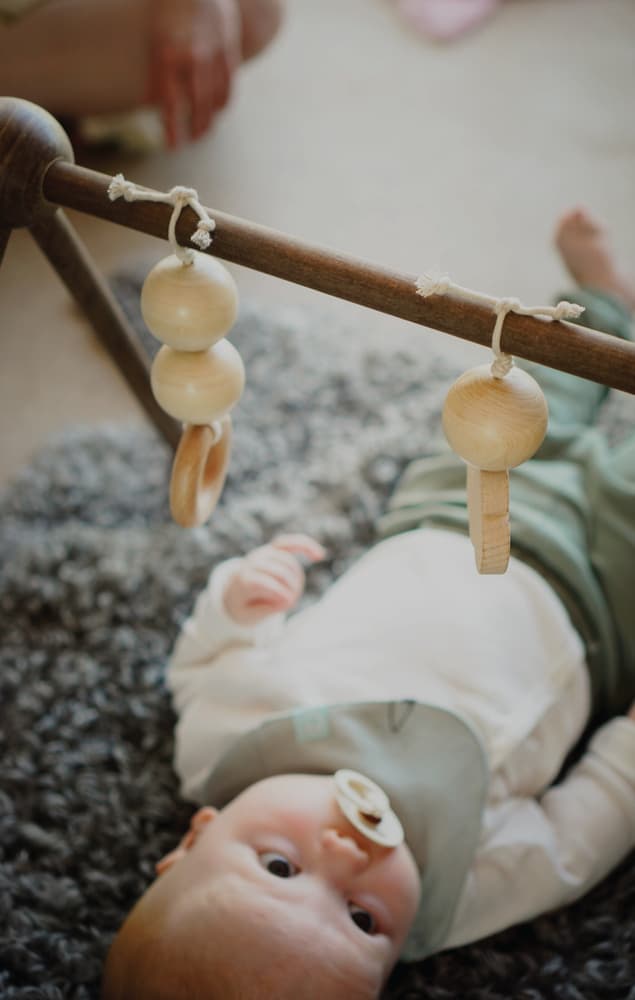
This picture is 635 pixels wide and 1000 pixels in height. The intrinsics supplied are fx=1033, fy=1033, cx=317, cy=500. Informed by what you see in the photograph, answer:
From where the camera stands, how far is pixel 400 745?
89cm

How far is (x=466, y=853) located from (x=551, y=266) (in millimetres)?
1025

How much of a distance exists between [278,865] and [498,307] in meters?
0.46

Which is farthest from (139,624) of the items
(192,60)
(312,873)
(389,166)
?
(389,166)

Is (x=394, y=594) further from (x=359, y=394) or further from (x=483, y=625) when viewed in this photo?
(x=359, y=394)

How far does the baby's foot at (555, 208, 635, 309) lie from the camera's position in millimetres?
1268

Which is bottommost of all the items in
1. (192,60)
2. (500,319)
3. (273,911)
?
(273,911)

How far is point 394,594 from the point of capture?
0.99 meters

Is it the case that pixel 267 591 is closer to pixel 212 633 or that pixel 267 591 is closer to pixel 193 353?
pixel 212 633

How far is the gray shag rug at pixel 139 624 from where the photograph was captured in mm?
850

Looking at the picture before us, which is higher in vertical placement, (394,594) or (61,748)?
(394,594)

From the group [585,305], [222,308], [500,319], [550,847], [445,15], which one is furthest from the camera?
[445,15]

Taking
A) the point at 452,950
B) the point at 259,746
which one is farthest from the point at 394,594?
the point at 452,950

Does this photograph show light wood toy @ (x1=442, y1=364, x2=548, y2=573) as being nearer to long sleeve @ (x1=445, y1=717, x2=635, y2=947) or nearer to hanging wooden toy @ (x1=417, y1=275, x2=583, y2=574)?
hanging wooden toy @ (x1=417, y1=275, x2=583, y2=574)

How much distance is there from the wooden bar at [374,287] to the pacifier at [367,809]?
384mm
